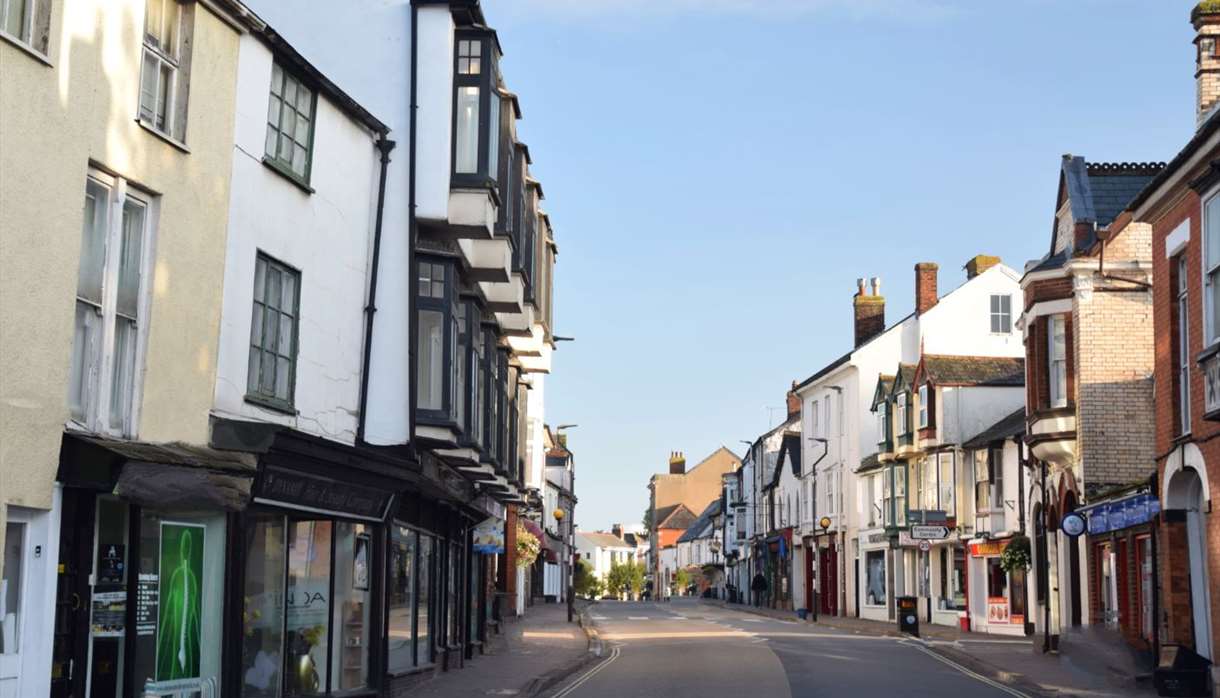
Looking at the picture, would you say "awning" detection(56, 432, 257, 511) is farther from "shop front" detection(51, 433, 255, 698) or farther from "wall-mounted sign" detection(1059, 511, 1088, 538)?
"wall-mounted sign" detection(1059, 511, 1088, 538)

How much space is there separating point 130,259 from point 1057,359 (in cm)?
2308

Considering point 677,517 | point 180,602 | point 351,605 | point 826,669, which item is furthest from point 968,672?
point 677,517

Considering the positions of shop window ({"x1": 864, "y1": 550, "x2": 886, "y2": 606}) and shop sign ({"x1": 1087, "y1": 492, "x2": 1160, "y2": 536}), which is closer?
shop sign ({"x1": 1087, "y1": 492, "x2": 1160, "y2": 536})

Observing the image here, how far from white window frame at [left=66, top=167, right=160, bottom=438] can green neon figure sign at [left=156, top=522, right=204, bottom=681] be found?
1.42m

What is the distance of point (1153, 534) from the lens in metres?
23.3

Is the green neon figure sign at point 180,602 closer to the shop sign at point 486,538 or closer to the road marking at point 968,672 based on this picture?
the road marking at point 968,672

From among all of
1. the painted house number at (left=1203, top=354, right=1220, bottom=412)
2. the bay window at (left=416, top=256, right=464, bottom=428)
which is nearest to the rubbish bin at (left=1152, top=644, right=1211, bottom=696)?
the painted house number at (left=1203, top=354, right=1220, bottom=412)

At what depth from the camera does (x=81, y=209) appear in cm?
1145

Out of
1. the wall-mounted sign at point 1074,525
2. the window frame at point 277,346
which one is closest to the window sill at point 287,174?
the window frame at point 277,346

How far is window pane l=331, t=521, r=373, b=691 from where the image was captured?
17547 mm

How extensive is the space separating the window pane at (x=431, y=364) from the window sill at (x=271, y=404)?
11.4 ft

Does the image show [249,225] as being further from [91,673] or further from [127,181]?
[91,673]

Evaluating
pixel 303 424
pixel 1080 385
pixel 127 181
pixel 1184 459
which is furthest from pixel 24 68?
pixel 1080 385

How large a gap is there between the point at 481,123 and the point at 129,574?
352 inches
